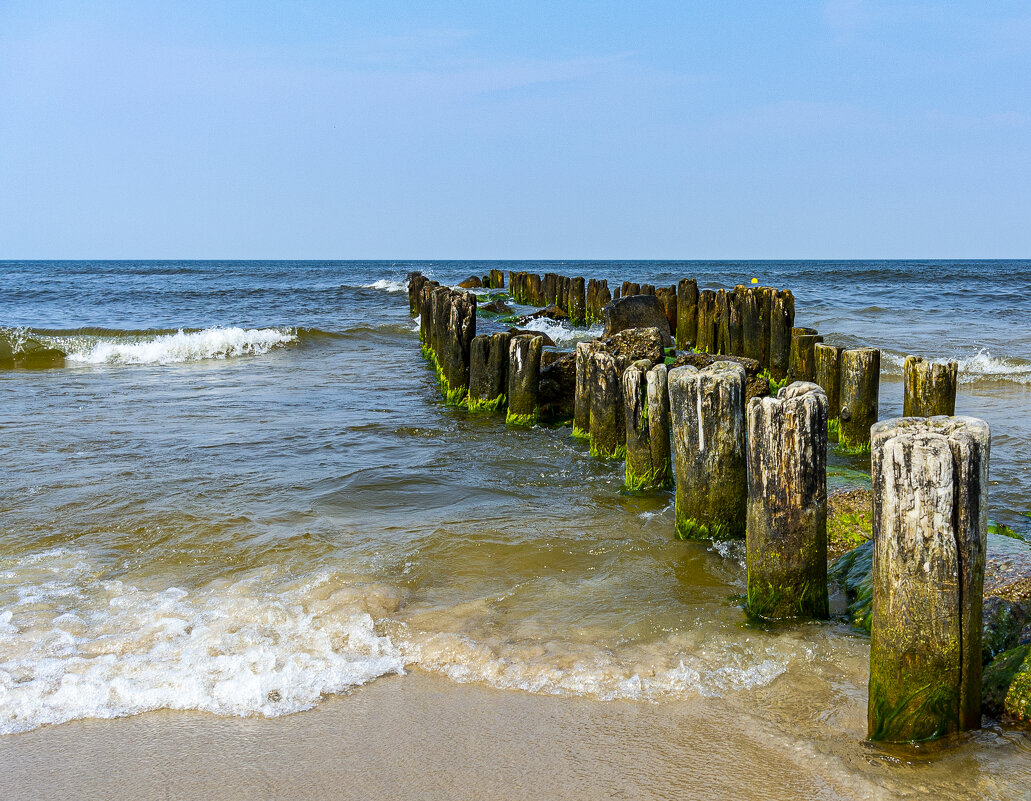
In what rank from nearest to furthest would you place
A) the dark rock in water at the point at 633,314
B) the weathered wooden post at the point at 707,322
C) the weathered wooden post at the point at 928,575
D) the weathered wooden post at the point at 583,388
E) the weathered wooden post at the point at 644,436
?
the weathered wooden post at the point at 928,575 → the weathered wooden post at the point at 644,436 → the weathered wooden post at the point at 583,388 → the weathered wooden post at the point at 707,322 → the dark rock in water at the point at 633,314

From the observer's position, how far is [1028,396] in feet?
38.2

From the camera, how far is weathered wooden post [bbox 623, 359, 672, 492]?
21.9ft

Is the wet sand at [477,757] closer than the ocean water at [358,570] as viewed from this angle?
Yes

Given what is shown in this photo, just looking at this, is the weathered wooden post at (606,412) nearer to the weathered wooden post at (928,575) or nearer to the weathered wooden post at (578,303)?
the weathered wooden post at (928,575)

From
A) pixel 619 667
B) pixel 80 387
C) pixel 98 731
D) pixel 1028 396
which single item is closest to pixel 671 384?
pixel 619 667

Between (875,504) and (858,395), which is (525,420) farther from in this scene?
(875,504)

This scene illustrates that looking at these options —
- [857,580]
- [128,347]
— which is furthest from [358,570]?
[128,347]

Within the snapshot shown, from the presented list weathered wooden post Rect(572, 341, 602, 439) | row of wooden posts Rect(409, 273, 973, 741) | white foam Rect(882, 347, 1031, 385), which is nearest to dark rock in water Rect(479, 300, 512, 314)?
white foam Rect(882, 347, 1031, 385)

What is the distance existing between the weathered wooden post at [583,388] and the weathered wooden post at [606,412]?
185 mm

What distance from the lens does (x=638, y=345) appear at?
8.91 metres

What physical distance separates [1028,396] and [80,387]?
15.0 metres

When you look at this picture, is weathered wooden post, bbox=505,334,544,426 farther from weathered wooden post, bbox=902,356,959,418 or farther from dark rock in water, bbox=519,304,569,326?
dark rock in water, bbox=519,304,569,326

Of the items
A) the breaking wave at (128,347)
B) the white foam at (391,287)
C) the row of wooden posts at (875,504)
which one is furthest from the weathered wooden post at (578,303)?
the white foam at (391,287)

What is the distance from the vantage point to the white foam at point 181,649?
3634mm
